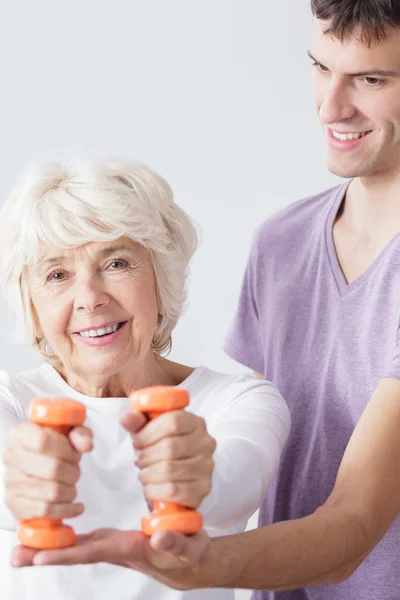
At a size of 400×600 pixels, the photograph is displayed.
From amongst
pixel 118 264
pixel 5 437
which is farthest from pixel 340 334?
pixel 5 437

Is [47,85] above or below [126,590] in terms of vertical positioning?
above

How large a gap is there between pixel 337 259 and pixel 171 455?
911 mm

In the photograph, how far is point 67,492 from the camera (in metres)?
1.24

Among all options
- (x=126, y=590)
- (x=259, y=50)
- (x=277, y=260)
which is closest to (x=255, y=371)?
(x=277, y=260)

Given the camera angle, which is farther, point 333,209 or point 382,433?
point 333,209

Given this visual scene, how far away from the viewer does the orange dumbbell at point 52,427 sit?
3.93 feet

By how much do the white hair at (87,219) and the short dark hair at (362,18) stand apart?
1.51 feet

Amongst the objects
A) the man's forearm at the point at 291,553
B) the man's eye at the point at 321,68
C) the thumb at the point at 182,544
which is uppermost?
the man's eye at the point at 321,68

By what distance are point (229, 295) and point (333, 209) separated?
4.09ft

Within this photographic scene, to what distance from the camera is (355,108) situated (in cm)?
191

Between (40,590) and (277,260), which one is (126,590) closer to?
(40,590)

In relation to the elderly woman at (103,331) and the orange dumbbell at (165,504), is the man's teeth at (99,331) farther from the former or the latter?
the orange dumbbell at (165,504)

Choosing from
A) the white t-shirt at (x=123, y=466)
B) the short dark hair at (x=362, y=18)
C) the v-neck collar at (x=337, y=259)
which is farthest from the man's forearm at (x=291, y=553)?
the short dark hair at (x=362, y=18)

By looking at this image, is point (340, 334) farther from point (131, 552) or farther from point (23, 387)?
point (131, 552)
